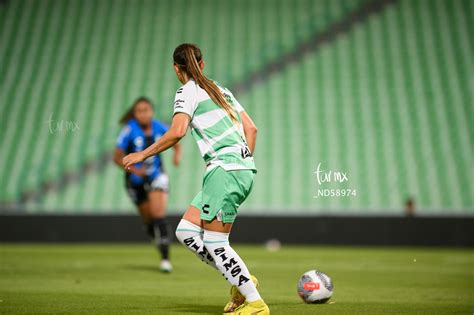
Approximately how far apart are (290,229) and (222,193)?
36.4 ft

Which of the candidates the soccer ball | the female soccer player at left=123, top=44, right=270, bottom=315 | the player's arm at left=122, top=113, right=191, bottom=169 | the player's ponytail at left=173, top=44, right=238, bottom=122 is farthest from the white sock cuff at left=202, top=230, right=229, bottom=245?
the soccer ball

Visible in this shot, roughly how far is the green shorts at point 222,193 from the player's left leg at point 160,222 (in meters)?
5.10

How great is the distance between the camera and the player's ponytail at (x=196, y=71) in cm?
610

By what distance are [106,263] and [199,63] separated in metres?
6.80

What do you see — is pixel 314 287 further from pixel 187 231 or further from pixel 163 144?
pixel 163 144

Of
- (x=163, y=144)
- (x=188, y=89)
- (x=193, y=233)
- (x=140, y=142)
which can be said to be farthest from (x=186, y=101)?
(x=140, y=142)

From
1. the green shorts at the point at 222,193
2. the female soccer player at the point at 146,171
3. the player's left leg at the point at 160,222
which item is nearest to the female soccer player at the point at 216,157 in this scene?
the green shorts at the point at 222,193

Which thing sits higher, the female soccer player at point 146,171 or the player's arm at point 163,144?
the female soccer player at point 146,171

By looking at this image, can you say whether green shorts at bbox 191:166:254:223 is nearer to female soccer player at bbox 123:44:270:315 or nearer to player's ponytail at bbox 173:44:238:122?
female soccer player at bbox 123:44:270:315

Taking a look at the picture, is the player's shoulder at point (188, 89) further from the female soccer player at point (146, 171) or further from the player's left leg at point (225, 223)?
the female soccer player at point (146, 171)

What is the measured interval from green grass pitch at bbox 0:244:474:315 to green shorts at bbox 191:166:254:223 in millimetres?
1157

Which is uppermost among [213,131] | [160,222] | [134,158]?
[213,131]

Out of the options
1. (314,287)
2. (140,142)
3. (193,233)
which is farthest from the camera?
(140,142)

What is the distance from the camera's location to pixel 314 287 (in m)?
7.36
